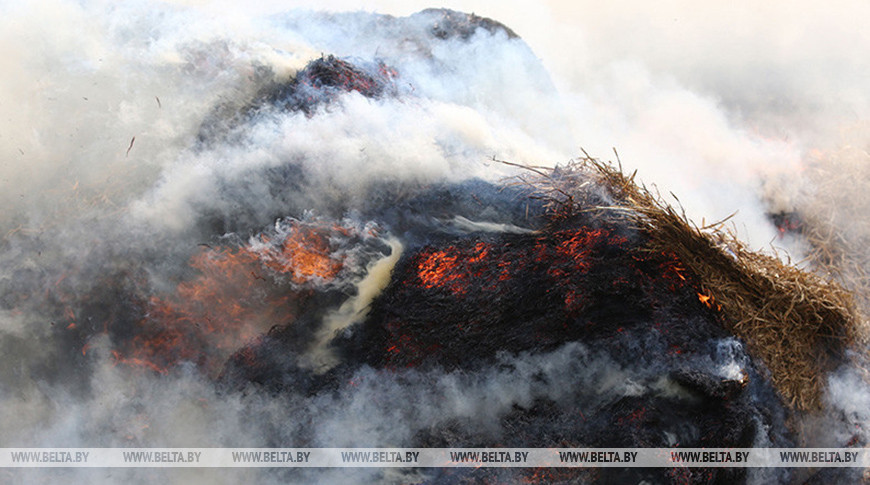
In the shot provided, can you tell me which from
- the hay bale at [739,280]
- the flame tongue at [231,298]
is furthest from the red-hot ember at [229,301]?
the hay bale at [739,280]

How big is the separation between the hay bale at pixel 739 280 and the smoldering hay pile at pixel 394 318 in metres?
0.01

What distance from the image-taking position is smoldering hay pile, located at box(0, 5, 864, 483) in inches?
129

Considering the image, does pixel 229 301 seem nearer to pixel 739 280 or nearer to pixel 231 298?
pixel 231 298

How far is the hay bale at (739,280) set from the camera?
3412 mm

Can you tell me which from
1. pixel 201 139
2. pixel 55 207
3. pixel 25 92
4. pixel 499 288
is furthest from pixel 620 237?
pixel 25 92

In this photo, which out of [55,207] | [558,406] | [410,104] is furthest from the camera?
[410,104]

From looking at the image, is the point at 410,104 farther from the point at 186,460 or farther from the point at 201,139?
the point at 186,460

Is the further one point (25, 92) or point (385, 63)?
point (385, 63)

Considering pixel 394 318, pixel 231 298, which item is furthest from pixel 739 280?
pixel 231 298

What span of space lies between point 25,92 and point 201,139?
3.43 feet

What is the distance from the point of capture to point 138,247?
3.45 meters

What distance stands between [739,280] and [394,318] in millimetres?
1855

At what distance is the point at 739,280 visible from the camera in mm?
3449

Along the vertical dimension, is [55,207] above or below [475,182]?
below
